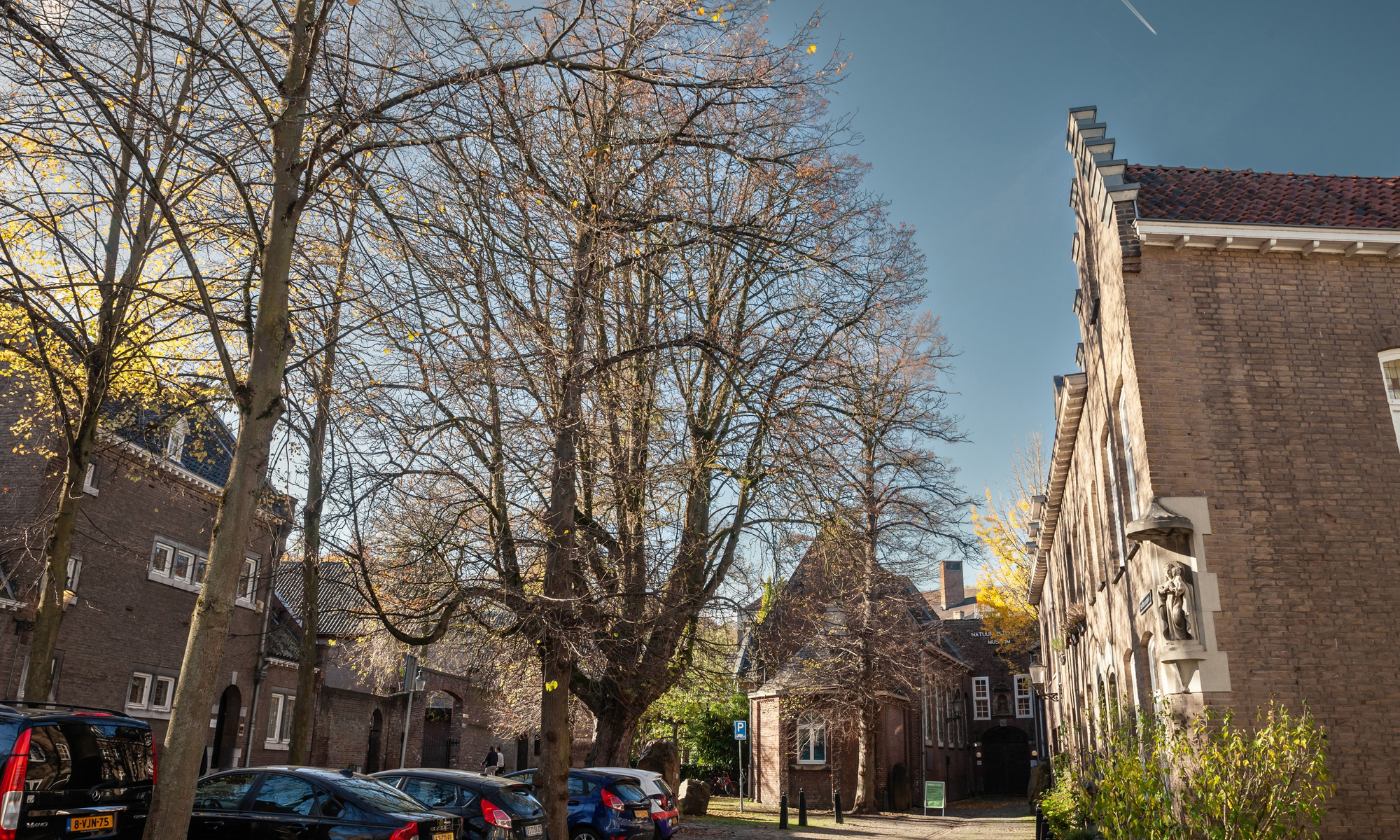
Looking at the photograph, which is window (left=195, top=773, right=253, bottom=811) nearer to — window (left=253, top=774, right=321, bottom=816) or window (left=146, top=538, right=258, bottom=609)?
window (left=253, top=774, right=321, bottom=816)

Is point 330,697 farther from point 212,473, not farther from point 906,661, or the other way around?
point 906,661

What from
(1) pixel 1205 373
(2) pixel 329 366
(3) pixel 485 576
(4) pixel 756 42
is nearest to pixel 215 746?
(3) pixel 485 576

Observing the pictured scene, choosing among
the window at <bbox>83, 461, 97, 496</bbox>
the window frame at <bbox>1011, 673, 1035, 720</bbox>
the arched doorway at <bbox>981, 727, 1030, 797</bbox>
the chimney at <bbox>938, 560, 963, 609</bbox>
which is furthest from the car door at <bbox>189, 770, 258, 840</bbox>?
the chimney at <bbox>938, 560, 963, 609</bbox>

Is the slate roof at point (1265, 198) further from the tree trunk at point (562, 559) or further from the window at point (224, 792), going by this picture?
the window at point (224, 792)

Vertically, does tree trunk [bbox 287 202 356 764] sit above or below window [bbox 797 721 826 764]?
above

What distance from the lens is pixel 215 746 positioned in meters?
A: 26.5

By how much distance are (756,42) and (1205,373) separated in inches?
275

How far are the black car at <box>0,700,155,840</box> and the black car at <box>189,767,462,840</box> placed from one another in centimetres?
96

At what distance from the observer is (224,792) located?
36.9ft

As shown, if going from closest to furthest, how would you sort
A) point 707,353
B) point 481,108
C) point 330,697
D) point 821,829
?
point 481,108 < point 707,353 < point 821,829 < point 330,697

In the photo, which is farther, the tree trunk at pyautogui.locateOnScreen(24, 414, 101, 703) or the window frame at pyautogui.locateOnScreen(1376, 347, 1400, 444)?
the window frame at pyautogui.locateOnScreen(1376, 347, 1400, 444)

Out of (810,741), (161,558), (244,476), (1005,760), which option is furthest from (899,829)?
(1005,760)

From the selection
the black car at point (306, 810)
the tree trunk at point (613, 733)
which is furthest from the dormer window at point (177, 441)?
the black car at point (306, 810)

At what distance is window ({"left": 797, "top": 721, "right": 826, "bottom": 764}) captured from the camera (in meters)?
37.8
